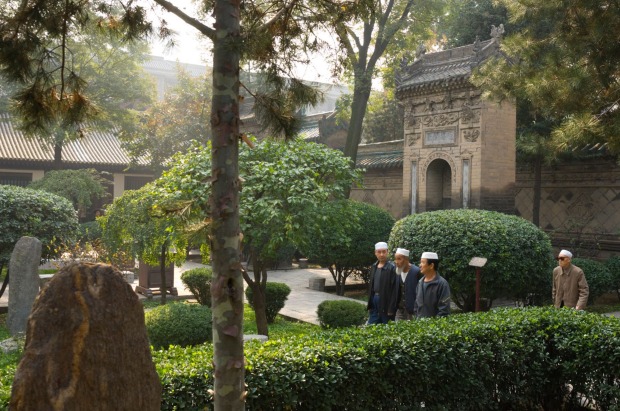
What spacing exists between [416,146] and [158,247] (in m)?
8.47

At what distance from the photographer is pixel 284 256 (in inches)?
828

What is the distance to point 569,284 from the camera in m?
8.57

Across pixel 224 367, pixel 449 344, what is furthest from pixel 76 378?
pixel 449 344

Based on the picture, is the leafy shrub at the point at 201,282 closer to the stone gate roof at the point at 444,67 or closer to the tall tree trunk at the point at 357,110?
the tall tree trunk at the point at 357,110

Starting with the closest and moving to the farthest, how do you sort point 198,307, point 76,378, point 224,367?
point 76,378 < point 224,367 < point 198,307

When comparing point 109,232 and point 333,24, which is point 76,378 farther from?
point 109,232

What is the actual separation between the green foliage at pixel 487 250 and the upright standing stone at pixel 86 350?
9.18 meters

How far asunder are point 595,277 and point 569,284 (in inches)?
218

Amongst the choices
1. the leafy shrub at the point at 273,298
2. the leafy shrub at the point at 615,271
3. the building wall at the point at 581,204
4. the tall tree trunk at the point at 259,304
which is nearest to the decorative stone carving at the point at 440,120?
the building wall at the point at 581,204

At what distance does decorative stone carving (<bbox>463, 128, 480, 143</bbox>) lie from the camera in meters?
16.8

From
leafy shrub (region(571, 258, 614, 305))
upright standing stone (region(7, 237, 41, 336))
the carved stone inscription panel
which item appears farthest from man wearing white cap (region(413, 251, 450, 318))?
the carved stone inscription panel

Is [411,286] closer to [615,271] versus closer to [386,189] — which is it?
[615,271]

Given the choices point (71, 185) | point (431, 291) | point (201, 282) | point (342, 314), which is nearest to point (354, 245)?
point (201, 282)

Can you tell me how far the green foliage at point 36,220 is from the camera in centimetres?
1296
